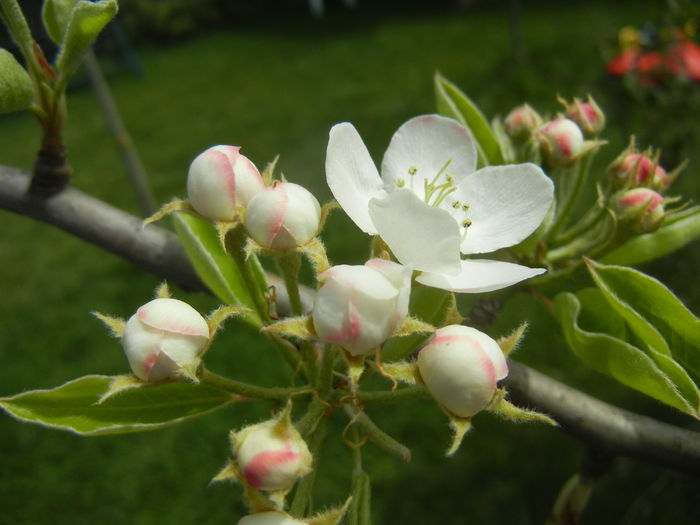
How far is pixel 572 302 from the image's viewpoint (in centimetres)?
108

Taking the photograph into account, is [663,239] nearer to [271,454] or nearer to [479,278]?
[479,278]

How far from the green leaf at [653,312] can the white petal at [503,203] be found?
0.38 feet

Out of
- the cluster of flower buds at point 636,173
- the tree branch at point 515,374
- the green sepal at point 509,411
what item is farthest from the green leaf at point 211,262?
the cluster of flower buds at point 636,173

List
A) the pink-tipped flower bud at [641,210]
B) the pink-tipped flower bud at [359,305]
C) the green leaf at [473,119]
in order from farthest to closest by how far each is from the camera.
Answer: the green leaf at [473,119]
the pink-tipped flower bud at [641,210]
the pink-tipped flower bud at [359,305]

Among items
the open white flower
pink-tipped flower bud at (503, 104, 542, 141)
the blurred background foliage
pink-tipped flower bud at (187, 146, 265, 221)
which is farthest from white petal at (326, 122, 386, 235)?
the blurred background foliage

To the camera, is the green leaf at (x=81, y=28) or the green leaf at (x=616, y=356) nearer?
the green leaf at (x=616, y=356)

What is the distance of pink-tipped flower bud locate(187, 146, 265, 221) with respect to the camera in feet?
2.82

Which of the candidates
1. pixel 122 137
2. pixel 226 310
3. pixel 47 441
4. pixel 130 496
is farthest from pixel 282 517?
pixel 47 441

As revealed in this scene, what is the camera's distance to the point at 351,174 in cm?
99

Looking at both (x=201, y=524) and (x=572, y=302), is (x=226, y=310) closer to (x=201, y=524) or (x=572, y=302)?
(x=572, y=302)

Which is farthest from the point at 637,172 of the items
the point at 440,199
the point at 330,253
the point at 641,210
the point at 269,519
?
the point at 330,253

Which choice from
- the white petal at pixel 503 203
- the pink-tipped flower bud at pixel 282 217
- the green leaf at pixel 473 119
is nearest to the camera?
the pink-tipped flower bud at pixel 282 217

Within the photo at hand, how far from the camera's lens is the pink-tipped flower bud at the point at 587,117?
1291mm

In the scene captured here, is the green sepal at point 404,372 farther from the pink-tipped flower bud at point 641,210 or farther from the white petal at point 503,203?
the pink-tipped flower bud at point 641,210
